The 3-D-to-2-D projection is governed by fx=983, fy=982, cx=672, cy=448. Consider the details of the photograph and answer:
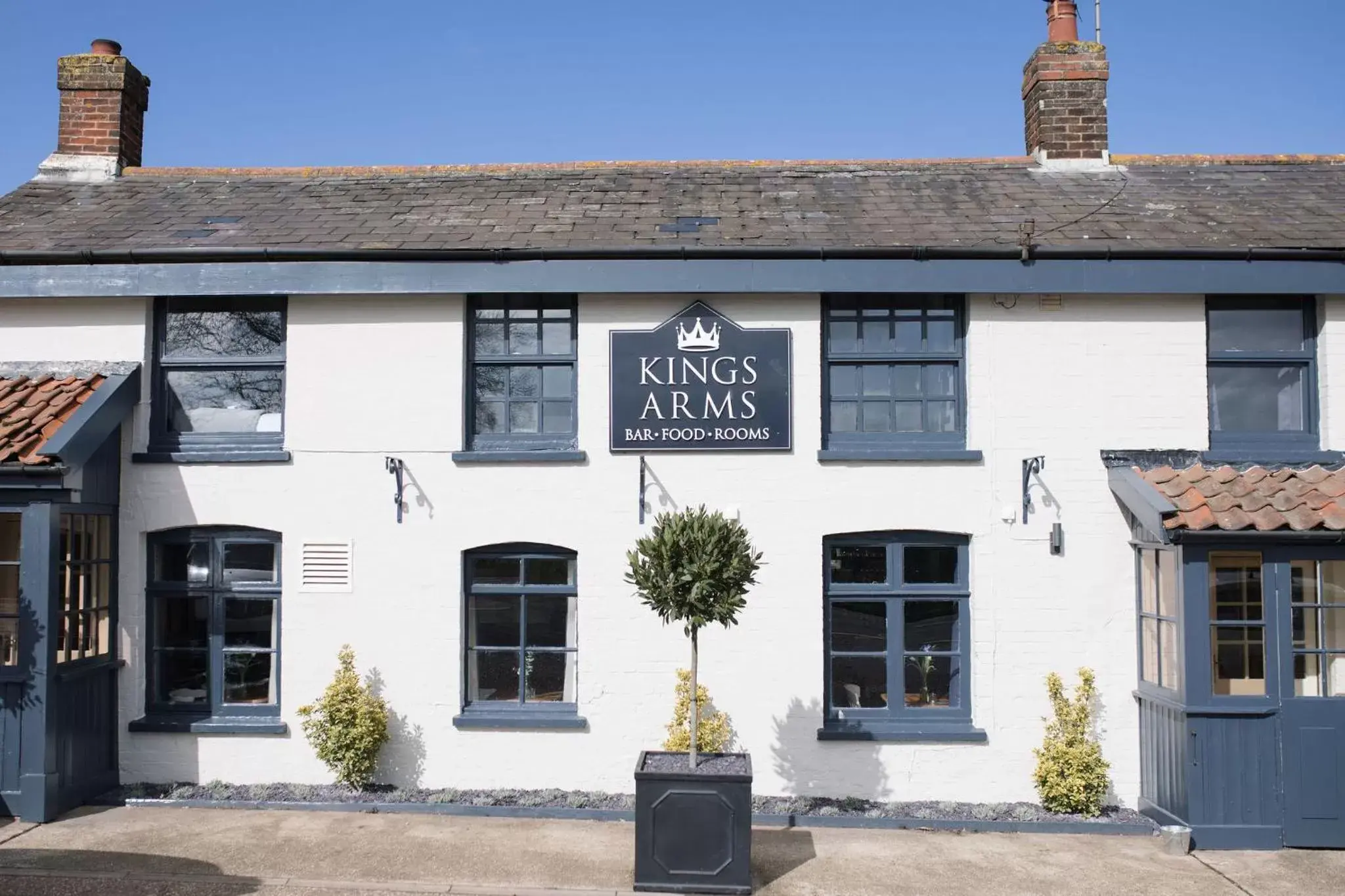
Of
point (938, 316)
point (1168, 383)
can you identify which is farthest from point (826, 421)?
point (1168, 383)

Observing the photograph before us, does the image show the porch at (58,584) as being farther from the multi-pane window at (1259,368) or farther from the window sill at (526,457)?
the multi-pane window at (1259,368)

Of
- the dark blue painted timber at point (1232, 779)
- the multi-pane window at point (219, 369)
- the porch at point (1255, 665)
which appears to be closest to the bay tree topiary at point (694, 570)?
the porch at point (1255, 665)

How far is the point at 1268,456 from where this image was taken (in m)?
8.81

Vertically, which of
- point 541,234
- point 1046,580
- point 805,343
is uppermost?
point 541,234

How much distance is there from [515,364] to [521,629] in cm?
247

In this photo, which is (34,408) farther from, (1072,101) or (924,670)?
(1072,101)

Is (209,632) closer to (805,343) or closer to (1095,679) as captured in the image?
(805,343)

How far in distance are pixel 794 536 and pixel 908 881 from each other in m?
3.02

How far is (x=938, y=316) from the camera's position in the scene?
9.20 meters

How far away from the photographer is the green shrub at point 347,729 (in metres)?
8.54

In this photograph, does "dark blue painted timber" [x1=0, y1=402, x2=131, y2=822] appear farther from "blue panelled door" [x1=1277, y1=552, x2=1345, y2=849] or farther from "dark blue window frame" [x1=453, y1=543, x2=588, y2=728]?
"blue panelled door" [x1=1277, y1=552, x2=1345, y2=849]

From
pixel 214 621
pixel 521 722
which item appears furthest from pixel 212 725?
pixel 521 722

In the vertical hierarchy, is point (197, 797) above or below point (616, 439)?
below

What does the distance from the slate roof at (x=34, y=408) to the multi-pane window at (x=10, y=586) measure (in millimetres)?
579
